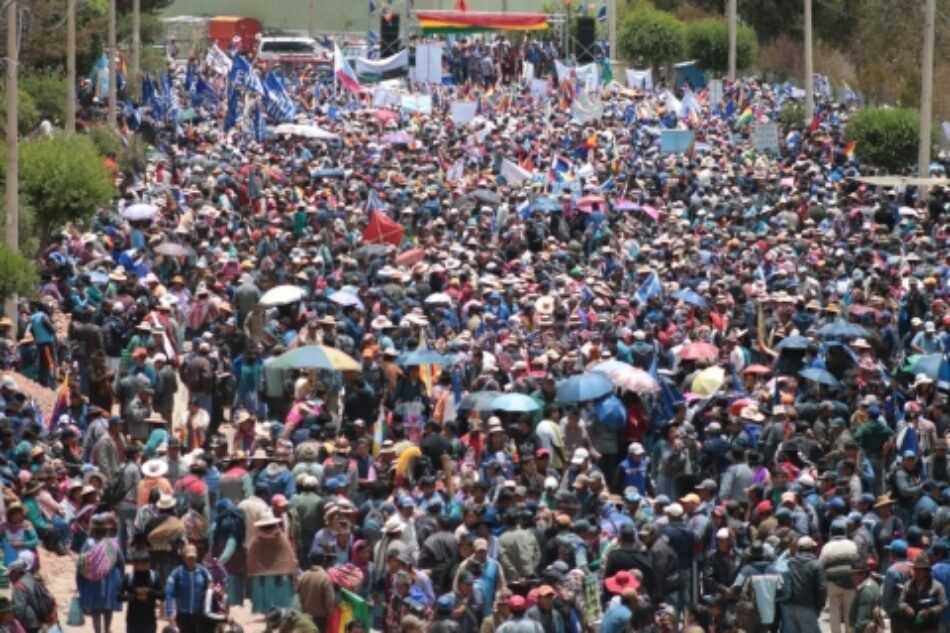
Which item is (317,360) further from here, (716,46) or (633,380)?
(716,46)

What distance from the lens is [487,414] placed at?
2302 centimetres

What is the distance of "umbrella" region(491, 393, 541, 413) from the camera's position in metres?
22.3

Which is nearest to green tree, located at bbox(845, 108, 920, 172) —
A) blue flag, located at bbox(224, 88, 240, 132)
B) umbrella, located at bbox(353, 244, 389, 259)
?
blue flag, located at bbox(224, 88, 240, 132)

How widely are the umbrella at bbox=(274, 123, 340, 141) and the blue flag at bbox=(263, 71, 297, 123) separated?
0.26 metres

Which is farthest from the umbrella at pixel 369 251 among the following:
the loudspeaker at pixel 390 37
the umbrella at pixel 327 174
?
the loudspeaker at pixel 390 37

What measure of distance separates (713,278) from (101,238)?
288 inches

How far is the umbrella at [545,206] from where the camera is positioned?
36.9 metres

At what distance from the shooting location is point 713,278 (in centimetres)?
3023

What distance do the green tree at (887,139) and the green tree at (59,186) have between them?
49.7 feet

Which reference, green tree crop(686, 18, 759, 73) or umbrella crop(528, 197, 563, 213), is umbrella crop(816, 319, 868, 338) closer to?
umbrella crop(528, 197, 563, 213)

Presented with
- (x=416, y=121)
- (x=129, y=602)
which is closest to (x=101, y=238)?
(x=129, y=602)

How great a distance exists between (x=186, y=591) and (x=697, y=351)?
7.93 metres

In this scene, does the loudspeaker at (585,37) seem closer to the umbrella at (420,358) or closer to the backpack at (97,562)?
the umbrella at (420,358)

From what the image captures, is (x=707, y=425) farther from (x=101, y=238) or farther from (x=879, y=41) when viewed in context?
(x=879, y=41)
